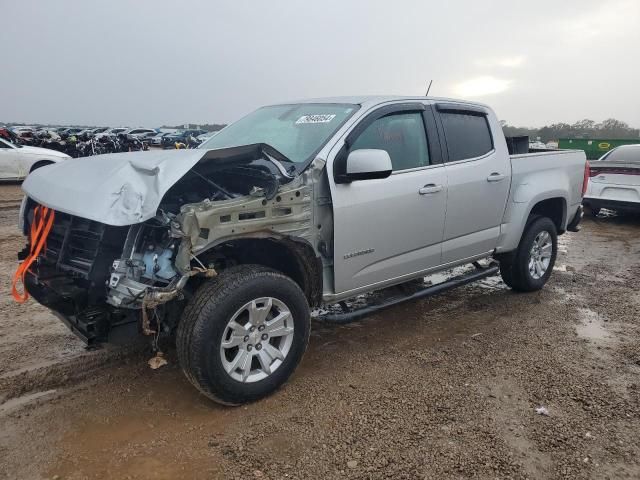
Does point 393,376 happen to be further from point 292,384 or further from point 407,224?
point 407,224

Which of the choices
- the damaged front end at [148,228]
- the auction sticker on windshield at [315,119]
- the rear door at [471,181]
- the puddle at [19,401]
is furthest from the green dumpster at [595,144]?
the puddle at [19,401]

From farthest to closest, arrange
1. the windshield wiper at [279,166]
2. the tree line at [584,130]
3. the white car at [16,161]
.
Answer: the tree line at [584,130]
the white car at [16,161]
the windshield wiper at [279,166]

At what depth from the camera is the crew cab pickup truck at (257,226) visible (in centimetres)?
291

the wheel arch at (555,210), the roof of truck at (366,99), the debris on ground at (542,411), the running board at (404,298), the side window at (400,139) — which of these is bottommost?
the debris on ground at (542,411)

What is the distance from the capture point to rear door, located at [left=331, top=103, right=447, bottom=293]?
11.7 ft

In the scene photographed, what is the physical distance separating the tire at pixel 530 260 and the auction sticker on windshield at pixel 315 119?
2.65 m

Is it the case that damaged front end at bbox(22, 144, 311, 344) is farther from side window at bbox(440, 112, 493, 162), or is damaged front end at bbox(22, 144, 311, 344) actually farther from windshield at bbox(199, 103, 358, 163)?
side window at bbox(440, 112, 493, 162)

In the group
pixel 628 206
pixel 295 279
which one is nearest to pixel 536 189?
pixel 295 279

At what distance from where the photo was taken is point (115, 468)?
2.63 metres

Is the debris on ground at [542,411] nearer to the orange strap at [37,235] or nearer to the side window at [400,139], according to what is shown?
the side window at [400,139]

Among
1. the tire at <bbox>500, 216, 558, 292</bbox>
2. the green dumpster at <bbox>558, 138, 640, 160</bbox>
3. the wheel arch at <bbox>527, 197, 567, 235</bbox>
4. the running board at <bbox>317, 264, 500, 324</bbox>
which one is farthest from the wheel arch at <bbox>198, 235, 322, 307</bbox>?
the green dumpster at <bbox>558, 138, 640, 160</bbox>

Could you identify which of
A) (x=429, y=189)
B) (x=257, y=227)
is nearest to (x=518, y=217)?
(x=429, y=189)

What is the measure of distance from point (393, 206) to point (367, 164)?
57 centimetres

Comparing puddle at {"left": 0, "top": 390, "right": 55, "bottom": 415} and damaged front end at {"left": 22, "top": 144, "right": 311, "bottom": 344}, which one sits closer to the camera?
damaged front end at {"left": 22, "top": 144, "right": 311, "bottom": 344}
